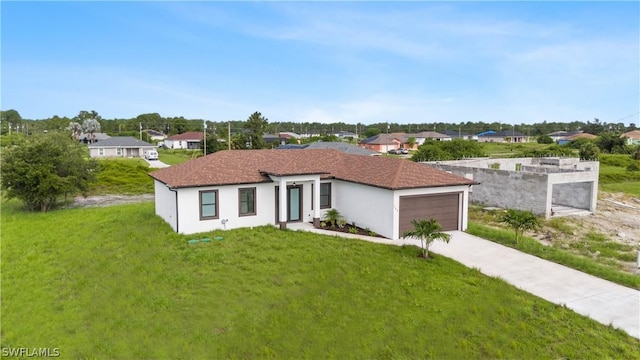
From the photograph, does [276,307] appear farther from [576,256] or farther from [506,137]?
[506,137]

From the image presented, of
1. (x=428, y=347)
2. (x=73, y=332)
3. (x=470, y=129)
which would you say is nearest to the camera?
(x=428, y=347)

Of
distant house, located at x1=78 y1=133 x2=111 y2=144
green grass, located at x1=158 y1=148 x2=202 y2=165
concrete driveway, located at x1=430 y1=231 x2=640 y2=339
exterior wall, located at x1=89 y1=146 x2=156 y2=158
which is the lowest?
concrete driveway, located at x1=430 y1=231 x2=640 y2=339

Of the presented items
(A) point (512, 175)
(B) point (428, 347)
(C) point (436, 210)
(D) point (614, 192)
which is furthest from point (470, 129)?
(B) point (428, 347)

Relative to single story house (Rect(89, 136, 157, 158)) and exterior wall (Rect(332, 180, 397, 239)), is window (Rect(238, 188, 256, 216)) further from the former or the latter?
single story house (Rect(89, 136, 157, 158))

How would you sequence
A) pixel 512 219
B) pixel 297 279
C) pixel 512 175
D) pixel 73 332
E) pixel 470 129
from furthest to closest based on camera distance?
pixel 470 129
pixel 512 175
pixel 512 219
pixel 297 279
pixel 73 332

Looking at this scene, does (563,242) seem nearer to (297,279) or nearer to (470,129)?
(297,279)

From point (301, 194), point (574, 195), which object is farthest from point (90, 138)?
point (574, 195)

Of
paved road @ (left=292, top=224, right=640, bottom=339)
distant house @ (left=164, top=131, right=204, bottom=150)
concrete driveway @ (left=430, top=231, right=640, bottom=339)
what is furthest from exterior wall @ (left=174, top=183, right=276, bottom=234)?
distant house @ (left=164, top=131, right=204, bottom=150)

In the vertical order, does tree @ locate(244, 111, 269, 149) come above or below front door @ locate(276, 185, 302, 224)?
above
